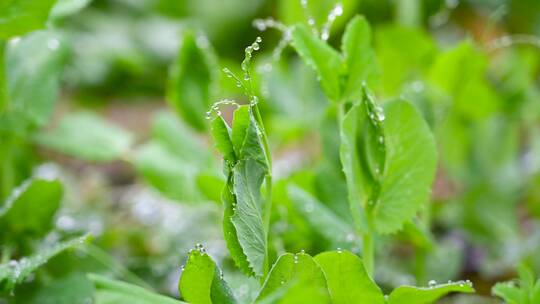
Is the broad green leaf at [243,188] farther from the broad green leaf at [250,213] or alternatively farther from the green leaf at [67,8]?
the green leaf at [67,8]

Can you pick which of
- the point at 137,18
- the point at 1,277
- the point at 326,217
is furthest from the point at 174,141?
the point at 137,18

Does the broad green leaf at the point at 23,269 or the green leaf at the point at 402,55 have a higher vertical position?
the green leaf at the point at 402,55

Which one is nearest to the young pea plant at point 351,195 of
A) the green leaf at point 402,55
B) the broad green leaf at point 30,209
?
the broad green leaf at point 30,209

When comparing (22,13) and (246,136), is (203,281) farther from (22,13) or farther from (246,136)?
(22,13)

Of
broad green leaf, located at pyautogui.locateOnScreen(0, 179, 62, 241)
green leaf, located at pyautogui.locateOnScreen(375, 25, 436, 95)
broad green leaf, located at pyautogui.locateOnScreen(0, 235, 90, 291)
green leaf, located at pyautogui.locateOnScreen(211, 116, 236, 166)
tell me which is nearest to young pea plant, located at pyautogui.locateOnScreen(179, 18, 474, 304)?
green leaf, located at pyautogui.locateOnScreen(211, 116, 236, 166)

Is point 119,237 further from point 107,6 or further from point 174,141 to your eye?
point 107,6

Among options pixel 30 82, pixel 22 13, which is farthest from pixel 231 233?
pixel 30 82

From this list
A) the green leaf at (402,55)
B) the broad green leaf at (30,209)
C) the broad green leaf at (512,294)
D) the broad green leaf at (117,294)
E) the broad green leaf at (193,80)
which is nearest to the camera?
the broad green leaf at (117,294)
